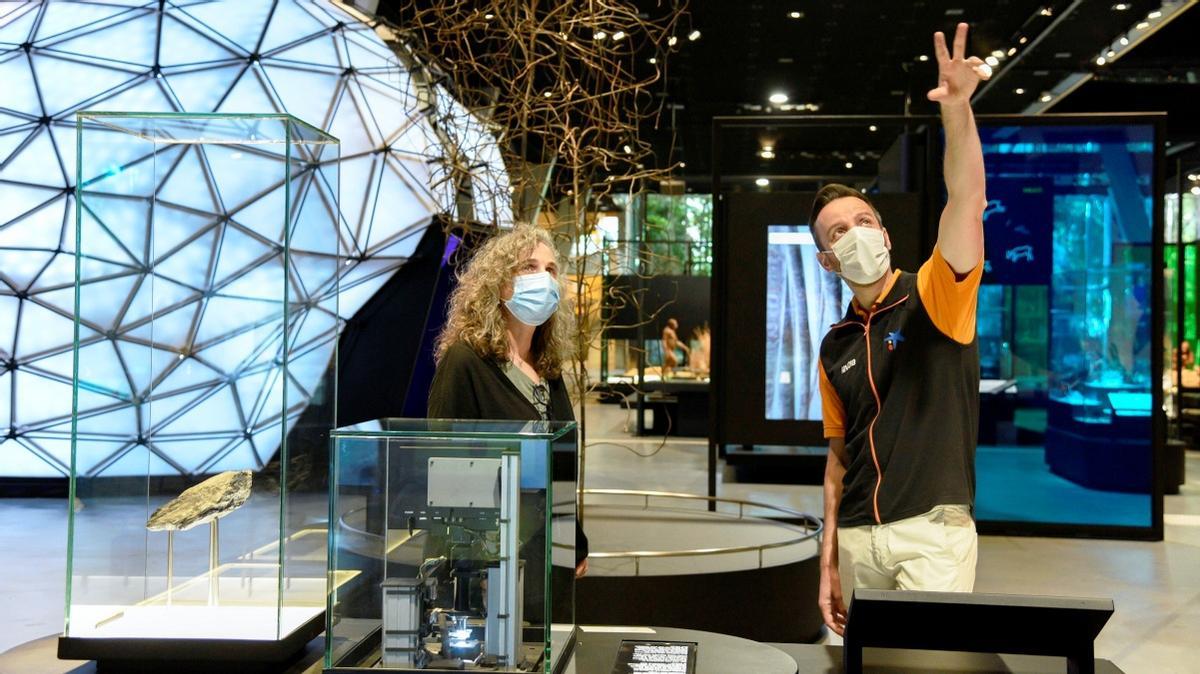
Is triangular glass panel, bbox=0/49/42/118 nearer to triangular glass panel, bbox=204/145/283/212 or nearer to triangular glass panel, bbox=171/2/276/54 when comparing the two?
triangular glass panel, bbox=171/2/276/54

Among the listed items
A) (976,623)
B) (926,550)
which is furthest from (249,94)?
(976,623)

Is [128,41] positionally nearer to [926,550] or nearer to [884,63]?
[884,63]

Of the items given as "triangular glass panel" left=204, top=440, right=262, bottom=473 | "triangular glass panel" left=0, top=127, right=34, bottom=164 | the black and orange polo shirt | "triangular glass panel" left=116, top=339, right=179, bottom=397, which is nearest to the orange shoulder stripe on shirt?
the black and orange polo shirt

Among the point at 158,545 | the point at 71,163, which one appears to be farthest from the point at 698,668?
A: the point at 71,163

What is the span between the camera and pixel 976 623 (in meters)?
1.73

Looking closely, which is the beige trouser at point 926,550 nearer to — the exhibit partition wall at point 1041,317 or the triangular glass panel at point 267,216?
the triangular glass panel at point 267,216

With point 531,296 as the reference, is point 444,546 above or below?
below

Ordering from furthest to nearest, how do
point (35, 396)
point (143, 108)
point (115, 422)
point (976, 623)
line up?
1. point (35, 396)
2. point (143, 108)
3. point (115, 422)
4. point (976, 623)

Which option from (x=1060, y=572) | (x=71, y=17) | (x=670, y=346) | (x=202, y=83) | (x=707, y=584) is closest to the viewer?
(x=707, y=584)

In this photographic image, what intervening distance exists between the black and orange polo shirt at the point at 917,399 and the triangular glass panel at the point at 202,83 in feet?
22.1

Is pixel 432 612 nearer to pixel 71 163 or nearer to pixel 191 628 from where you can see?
pixel 191 628

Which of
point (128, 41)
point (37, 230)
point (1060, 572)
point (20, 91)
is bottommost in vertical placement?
point (1060, 572)

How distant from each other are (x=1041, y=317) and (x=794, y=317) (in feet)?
6.18

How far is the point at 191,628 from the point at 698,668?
921mm
